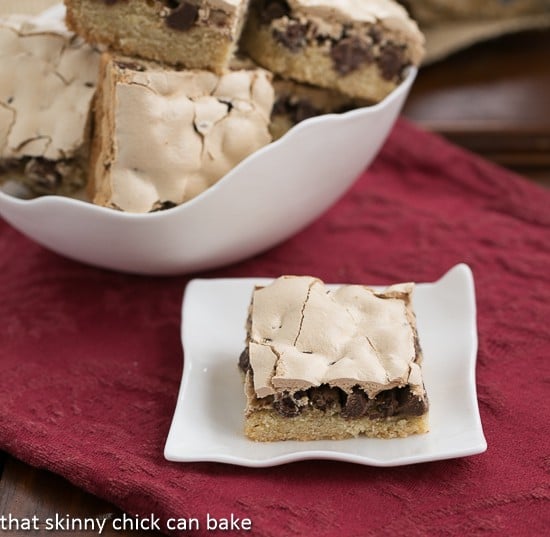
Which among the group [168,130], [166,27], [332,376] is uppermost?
[166,27]

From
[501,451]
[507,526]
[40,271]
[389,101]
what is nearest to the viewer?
[507,526]

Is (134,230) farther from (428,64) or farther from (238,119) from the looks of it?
(428,64)

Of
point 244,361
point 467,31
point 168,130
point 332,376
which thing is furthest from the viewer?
point 467,31

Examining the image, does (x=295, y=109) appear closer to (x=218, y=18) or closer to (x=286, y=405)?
(x=218, y=18)

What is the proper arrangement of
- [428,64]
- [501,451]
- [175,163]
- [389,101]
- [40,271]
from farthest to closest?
[428,64] < [40,271] < [389,101] < [175,163] < [501,451]

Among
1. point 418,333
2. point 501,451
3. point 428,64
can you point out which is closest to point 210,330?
point 418,333

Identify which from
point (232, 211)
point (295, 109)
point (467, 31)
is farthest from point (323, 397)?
point (467, 31)
